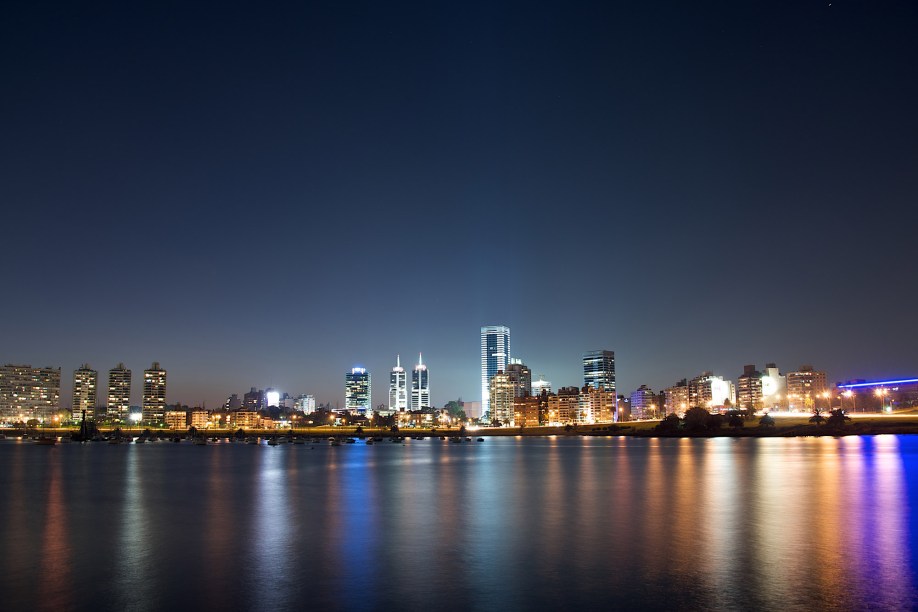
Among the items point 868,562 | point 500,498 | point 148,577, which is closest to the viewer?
point 148,577

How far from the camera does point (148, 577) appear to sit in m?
24.2

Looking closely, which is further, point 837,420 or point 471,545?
point 837,420

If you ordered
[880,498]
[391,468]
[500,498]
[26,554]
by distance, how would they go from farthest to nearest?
[391,468]
[500,498]
[880,498]
[26,554]

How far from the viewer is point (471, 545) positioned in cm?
3061

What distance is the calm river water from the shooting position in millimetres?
21219

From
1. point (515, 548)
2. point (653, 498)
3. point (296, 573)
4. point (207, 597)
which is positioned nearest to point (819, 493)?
point (653, 498)

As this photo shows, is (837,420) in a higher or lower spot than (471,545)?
lower

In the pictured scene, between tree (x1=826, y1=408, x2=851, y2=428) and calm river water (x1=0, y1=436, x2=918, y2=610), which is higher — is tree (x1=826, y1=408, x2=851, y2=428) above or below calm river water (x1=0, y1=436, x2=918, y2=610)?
below

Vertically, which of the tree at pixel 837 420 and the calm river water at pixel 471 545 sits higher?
the calm river water at pixel 471 545

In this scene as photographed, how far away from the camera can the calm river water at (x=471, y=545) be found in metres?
21.2

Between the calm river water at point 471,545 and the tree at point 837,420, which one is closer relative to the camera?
the calm river water at point 471,545

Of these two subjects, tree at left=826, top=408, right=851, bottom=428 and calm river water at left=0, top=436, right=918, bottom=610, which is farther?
tree at left=826, top=408, right=851, bottom=428

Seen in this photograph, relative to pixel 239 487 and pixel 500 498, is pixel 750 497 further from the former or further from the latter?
pixel 239 487

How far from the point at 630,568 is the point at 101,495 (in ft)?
147
